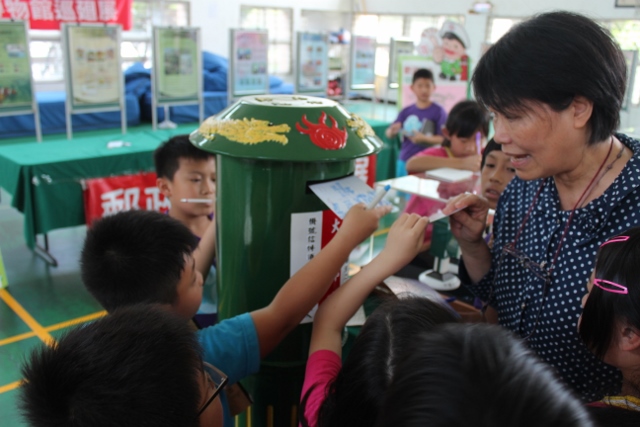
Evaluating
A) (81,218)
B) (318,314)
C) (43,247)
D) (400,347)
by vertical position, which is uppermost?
(400,347)

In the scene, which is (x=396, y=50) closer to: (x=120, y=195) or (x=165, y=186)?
(x=120, y=195)

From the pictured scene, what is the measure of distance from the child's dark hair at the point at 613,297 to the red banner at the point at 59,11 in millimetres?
7752

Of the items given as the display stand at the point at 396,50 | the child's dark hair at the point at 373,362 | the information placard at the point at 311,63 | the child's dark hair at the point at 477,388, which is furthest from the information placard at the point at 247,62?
the child's dark hair at the point at 477,388

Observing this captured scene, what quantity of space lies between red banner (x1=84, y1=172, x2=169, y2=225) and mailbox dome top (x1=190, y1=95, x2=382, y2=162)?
2609mm

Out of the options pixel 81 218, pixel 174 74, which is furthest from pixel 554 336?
pixel 174 74

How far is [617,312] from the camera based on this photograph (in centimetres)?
91

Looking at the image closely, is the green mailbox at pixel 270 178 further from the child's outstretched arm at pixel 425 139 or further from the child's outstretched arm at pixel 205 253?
the child's outstretched arm at pixel 425 139

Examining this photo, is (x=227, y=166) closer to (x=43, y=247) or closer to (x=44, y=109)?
(x=43, y=247)

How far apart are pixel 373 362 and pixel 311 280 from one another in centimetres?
39

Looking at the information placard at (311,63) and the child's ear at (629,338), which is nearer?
Answer: the child's ear at (629,338)

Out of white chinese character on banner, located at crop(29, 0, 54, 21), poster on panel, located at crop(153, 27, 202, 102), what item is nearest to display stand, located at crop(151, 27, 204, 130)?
poster on panel, located at crop(153, 27, 202, 102)

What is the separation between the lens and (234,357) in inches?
46.1

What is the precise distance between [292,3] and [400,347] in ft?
38.9

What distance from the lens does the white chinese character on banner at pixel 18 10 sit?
7.26 m
